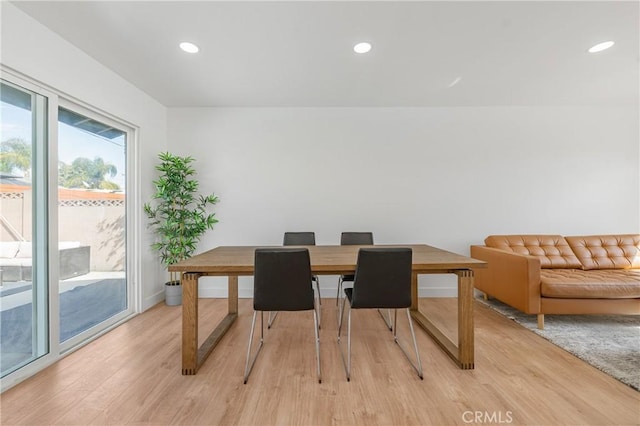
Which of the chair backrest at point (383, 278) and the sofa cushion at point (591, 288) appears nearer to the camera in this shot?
the chair backrest at point (383, 278)

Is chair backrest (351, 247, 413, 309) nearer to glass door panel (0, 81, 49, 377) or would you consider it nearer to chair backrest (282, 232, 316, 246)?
chair backrest (282, 232, 316, 246)

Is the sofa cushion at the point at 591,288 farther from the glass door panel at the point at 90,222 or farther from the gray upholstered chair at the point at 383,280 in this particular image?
the glass door panel at the point at 90,222

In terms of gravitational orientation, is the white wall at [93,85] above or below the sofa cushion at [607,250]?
above

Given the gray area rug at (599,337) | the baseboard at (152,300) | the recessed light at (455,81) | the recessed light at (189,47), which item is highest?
the recessed light at (455,81)

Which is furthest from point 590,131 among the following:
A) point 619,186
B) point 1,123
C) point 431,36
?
point 1,123

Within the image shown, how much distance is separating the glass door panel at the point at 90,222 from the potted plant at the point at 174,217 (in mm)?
369

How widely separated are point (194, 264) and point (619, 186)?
5296mm

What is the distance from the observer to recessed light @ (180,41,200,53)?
2.25 meters

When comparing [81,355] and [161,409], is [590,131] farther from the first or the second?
[81,355]

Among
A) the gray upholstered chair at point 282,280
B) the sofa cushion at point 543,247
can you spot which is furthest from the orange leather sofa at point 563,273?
the gray upholstered chair at point 282,280

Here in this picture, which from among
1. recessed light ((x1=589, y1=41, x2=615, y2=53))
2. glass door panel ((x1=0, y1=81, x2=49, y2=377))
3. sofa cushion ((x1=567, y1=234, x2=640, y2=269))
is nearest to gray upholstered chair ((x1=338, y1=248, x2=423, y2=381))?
glass door panel ((x1=0, y1=81, x2=49, y2=377))

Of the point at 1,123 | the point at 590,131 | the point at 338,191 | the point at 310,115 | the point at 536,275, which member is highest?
the point at 310,115

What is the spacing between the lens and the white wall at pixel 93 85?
1.85 metres

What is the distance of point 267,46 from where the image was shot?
2289mm
